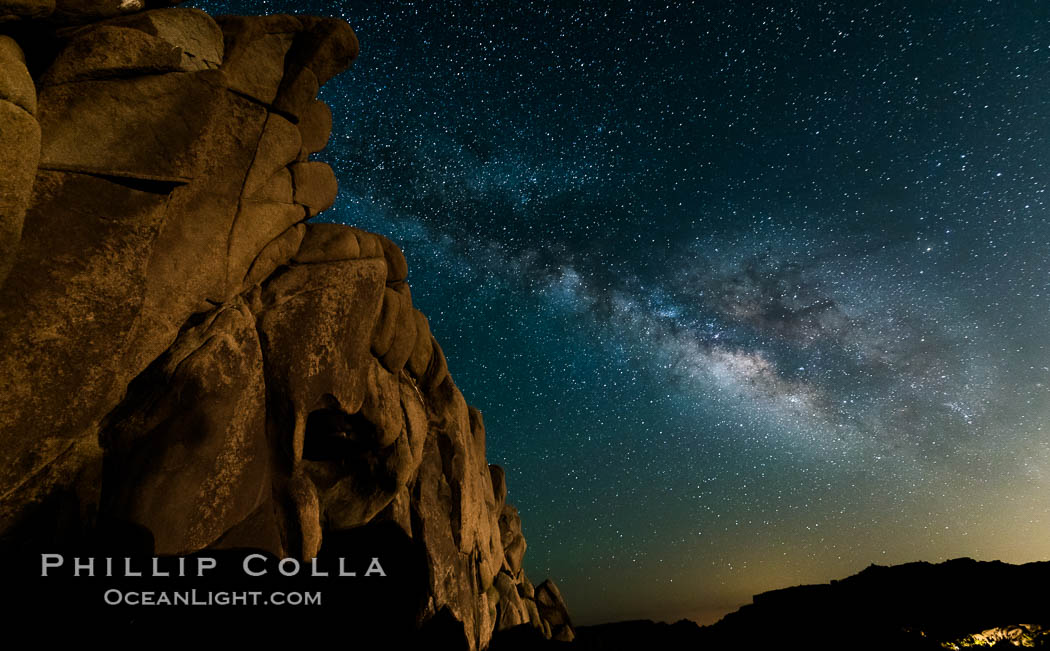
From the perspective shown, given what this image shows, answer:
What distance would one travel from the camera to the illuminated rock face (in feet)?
23.0

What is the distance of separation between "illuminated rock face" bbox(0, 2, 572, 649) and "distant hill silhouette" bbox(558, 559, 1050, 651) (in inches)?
368

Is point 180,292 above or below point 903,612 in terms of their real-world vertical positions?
above

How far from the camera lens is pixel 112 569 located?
24.4 feet

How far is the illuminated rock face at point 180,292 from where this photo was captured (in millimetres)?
7004

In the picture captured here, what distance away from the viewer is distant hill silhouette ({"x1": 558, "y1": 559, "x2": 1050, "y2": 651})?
818cm

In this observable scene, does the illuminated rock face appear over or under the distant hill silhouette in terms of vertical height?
over

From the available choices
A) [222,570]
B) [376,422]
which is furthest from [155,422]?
[376,422]

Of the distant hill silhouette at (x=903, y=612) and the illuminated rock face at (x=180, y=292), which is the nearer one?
the illuminated rock face at (x=180, y=292)

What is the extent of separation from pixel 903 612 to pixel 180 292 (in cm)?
1455

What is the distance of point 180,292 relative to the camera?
862cm

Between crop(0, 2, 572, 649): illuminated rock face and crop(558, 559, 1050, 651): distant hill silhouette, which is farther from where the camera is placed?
crop(558, 559, 1050, 651): distant hill silhouette

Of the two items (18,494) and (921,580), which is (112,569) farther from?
(921,580)

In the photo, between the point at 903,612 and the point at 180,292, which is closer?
the point at 180,292

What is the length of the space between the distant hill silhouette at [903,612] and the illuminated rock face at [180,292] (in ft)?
30.7
